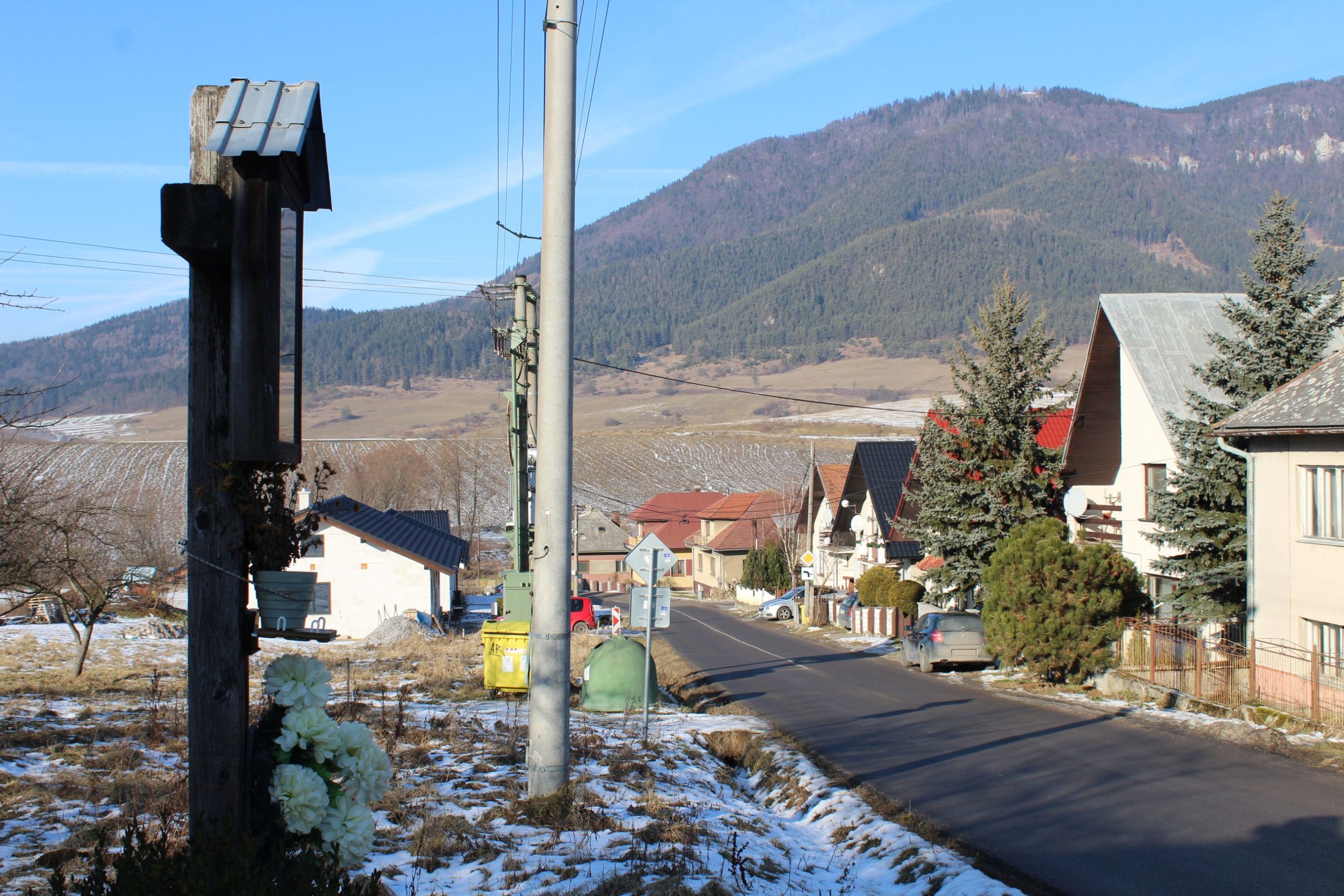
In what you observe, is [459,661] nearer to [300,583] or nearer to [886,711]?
[886,711]

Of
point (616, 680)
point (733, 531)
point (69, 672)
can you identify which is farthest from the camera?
point (733, 531)

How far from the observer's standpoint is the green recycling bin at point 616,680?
15.3m

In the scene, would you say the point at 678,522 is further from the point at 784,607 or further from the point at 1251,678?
the point at 1251,678

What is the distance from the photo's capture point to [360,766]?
14.8 ft

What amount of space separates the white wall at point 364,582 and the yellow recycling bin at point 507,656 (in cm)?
2216

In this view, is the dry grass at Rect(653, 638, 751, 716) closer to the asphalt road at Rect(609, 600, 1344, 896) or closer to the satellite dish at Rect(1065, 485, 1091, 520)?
the asphalt road at Rect(609, 600, 1344, 896)

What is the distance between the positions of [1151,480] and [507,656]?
1479 centimetres

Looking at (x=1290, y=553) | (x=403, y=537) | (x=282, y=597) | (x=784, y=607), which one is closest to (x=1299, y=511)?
(x=1290, y=553)

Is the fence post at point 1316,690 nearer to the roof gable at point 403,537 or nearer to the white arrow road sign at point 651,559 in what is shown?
the white arrow road sign at point 651,559

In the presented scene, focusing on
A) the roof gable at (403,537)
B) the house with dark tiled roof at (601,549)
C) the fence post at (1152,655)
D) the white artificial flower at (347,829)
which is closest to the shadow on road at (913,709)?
the fence post at (1152,655)

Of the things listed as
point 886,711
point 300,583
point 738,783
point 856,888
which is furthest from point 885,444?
point 300,583

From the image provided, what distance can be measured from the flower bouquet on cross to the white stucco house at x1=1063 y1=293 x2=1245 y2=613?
1960 centimetres

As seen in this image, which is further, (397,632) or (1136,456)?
(397,632)

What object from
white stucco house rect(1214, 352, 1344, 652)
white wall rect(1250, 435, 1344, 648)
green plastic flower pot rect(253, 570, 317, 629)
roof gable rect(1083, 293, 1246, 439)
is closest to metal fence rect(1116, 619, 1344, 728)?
white stucco house rect(1214, 352, 1344, 652)
